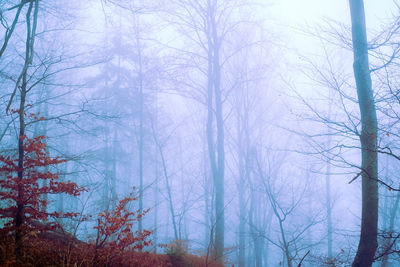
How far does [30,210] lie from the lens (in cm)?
369

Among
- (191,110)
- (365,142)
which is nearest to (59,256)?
(365,142)

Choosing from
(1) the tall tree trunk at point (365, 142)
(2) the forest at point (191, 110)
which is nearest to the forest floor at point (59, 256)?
(2) the forest at point (191, 110)

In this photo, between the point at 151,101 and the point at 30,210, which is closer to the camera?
the point at 30,210

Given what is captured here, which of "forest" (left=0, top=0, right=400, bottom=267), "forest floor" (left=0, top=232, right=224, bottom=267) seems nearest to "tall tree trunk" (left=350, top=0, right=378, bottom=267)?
"forest" (left=0, top=0, right=400, bottom=267)

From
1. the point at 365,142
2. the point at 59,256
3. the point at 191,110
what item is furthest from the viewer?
the point at 191,110

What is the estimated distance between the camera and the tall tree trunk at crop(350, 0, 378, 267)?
164 inches

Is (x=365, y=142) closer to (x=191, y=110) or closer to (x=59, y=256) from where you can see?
(x=59, y=256)

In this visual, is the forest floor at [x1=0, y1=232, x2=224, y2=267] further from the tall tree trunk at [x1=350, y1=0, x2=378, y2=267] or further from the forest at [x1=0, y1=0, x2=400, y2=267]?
the tall tree trunk at [x1=350, y1=0, x2=378, y2=267]

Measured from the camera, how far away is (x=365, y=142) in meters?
4.44

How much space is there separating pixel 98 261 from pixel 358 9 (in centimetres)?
631

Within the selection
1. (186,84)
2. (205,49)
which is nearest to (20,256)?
(186,84)

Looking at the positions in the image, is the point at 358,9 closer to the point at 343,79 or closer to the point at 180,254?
the point at 343,79

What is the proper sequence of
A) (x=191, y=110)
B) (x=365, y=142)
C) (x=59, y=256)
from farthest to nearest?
(x=191, y=110), (x=365, y=142), (x=59, y=256)

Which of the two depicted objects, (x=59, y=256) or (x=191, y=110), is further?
(x=191, y=110)
